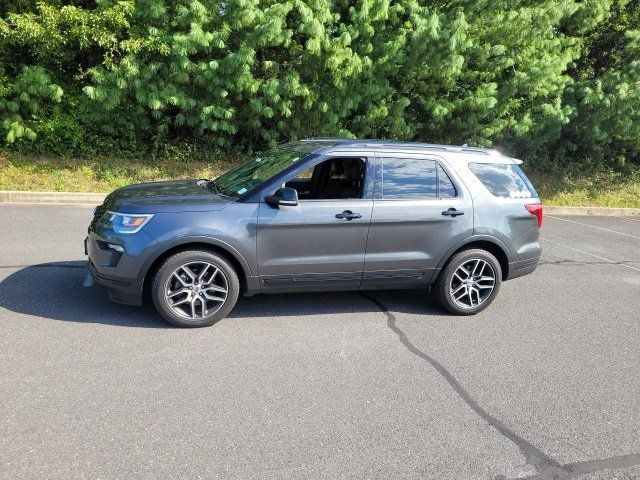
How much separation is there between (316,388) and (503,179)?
304 cm

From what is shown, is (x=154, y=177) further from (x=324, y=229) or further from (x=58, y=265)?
(x=324, y=229)

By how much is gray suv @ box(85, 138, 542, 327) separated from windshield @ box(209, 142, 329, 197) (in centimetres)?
2

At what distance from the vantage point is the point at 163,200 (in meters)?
4.45

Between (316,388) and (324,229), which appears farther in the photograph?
(324,229)

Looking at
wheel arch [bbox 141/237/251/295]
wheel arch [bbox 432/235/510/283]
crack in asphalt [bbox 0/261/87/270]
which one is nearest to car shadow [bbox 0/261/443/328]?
crack in asphalt [bbox 0/261/87/270]

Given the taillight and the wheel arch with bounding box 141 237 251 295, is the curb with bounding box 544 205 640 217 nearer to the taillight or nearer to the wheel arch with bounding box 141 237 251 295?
the taillight

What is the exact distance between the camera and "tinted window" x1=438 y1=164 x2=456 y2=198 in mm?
4988

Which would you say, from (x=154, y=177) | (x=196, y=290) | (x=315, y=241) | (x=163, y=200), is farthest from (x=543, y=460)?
(x=154, y=177)

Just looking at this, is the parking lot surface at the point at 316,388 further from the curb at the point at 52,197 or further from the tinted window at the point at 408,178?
the curb at the point at 52,197

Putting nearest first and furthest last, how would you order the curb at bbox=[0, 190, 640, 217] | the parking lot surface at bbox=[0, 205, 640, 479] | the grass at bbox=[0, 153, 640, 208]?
the parking lot surface at bbox=[0, 205, 640, 479], the curb at bbox=[0, 190, 640, 217], the grass at bbox=[0, 153, 640, 208]

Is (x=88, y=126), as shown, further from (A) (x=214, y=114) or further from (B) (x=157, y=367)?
(B) (x=157, y=367)

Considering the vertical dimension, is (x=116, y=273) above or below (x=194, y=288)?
above

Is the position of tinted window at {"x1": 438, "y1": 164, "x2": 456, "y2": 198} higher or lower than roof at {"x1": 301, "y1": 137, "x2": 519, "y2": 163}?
lower

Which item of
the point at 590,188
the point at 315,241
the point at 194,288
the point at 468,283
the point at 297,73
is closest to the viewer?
the point at 194,288
